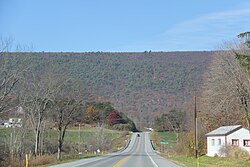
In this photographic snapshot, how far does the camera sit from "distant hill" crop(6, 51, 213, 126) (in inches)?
6009

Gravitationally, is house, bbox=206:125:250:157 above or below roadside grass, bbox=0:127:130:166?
above

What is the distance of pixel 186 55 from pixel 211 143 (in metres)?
130

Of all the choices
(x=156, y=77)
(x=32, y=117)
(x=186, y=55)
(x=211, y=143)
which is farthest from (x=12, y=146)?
(x=186, y=55)

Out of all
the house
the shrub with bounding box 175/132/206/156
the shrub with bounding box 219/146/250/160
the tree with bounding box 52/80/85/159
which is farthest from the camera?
the shrub with bounding box 175/132/206/156

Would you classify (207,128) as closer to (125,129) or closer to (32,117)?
(32,117)

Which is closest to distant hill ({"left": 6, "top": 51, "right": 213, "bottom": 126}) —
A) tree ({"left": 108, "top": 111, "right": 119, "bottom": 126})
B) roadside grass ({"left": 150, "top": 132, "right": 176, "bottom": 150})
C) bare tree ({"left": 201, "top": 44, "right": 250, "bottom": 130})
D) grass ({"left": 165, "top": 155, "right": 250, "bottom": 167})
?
tree ({"left": 108, "top": 111, "right": 119, "bottom": 126})

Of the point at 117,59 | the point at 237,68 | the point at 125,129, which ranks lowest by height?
the point at 125,129

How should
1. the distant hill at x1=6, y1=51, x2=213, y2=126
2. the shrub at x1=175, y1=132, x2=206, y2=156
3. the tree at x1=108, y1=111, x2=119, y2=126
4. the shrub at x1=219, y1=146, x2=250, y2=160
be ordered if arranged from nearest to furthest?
the shrub at x1=219, y1=146, x2=250, y2=160 → the shrub at x1=175, y1=132, x2=206, y2=156 → the tree at x1=108, y1=111, x2=119, y2=126 → the distant hill at x1=6, y1=51, x2=213, y2=126

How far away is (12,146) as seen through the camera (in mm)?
43312

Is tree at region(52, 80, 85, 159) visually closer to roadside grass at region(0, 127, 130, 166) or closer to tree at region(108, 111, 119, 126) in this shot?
roadside grass at region(0, 127, 130, 166)

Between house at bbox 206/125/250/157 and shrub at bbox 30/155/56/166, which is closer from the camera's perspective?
shrub at bbox 30/155/56/166

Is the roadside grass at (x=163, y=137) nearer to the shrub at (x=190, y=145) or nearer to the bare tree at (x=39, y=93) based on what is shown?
the shrub at (x=190, y=145)

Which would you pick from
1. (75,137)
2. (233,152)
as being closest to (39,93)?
(233,152)

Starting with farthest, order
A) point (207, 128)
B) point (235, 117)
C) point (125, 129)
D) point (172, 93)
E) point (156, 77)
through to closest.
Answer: point (156, 77) < point (172, 93) < point (125, 129) < point (207, 128) < point (235, 117)
